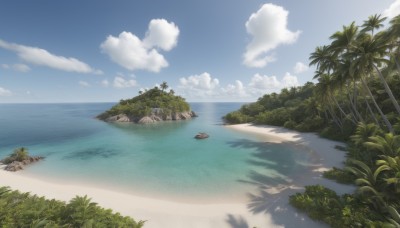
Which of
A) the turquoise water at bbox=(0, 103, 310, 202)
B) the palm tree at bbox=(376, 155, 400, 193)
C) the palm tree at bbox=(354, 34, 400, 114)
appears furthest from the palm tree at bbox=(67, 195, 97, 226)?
the palm tree at bbox=(354, 34, 400, 114)

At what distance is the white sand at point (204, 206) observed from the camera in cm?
1086

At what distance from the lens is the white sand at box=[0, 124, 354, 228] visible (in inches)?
428

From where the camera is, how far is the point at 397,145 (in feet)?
43.6

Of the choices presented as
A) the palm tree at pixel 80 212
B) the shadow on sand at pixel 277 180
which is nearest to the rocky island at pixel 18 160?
the palm tree at pixel 80 212

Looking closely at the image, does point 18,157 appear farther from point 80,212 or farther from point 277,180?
point 277,180

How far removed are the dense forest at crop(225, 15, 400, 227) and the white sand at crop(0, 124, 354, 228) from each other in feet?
4.24

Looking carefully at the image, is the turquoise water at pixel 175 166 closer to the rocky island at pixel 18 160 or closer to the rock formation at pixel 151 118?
the rocky island at pixel 18 160

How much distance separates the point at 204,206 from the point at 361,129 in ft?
63.2

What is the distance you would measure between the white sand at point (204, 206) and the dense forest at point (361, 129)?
4.24 feet

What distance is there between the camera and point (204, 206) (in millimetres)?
13344

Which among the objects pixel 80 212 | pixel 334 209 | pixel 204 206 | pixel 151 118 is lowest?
pixel 204 206

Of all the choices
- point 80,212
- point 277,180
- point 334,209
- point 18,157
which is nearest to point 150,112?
point 18,157

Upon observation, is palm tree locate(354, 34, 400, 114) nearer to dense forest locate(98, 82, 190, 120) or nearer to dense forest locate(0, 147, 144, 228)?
dense forest locate(0, 147, 144, 228)

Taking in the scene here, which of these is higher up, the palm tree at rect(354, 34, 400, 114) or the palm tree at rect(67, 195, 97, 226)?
the palm tree at rect(354, 34, 400, 114)
